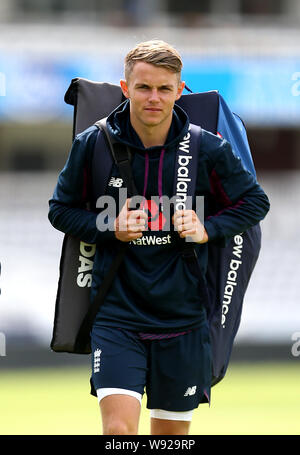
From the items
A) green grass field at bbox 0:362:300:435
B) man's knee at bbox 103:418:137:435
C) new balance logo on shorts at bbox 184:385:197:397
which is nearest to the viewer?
man's knee at bbox 103:418:137:435

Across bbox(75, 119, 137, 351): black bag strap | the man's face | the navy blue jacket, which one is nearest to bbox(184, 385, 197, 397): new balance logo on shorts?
the navy blue jacket

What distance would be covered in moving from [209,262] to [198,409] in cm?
490

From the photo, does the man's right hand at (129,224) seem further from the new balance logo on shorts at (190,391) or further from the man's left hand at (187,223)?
the new balance logo on shorts at (190,391)

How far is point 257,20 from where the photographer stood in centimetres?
1859

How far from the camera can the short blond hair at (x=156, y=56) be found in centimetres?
439

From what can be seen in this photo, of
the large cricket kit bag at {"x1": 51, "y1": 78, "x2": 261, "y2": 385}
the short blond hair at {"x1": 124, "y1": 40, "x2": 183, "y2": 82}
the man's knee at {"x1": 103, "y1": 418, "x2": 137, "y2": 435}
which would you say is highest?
the short blond hair at {"x1": 124, "y1": 40, "x2": 183, "y2": 82}

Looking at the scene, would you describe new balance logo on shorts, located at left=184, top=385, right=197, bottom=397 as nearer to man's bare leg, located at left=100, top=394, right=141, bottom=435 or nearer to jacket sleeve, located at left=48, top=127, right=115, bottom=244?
man's bare leg, located at left=100, top=394, right=141, bottom=435

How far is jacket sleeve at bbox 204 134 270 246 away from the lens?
4.57 m

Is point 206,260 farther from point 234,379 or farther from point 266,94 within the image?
point 266,94

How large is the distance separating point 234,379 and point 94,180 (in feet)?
24.3

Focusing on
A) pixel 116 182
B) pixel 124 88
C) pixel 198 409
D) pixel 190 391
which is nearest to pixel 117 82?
pixel 198 409

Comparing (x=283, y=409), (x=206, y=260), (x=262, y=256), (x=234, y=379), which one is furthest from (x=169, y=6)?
(x=206, y=260)

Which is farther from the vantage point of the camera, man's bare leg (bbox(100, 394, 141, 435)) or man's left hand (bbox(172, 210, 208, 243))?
man's left hand (bbox(172, 210, 208, 243))

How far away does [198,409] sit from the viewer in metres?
9.51
